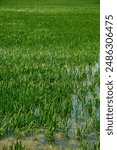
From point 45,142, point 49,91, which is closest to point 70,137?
point 45,142

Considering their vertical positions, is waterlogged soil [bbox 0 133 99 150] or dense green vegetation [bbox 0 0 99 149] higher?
dense green vegetation [bbox 0 0 99 149]

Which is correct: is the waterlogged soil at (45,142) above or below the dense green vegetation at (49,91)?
below

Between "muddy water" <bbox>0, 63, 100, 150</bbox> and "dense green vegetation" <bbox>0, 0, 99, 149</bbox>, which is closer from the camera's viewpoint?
"muddy water" <bbox>0, 63, 100, 150</bbox>

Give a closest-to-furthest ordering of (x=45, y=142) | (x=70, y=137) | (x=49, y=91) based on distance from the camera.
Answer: (x=45, y=142), (x=70, y=137), (x=49, y=91)

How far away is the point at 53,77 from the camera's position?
9375 mm

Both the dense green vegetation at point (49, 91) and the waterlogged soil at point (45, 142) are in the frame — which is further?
the dense green vegetation at point (49, 91)

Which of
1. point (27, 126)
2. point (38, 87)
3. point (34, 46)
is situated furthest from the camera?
point (34, 46)

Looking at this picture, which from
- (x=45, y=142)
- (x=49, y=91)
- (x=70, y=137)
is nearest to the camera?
(x=45, y=142)

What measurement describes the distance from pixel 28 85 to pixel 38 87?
22cm

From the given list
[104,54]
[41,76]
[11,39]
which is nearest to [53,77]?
[41,76]

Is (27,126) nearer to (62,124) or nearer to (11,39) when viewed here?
(62,124)

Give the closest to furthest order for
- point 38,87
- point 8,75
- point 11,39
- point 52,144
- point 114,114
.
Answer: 1. point 114,114
2. point 52,144
3. point 38,87
4. point 8,75
5. point 11,39

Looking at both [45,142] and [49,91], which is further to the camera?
[49,91]

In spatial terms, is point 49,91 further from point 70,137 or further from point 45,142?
point 45,142
